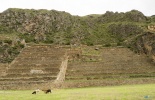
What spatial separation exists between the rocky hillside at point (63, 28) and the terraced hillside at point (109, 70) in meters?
18.0

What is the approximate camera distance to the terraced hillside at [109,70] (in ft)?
157

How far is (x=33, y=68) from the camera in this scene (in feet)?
167

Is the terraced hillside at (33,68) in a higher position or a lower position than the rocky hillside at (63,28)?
lower

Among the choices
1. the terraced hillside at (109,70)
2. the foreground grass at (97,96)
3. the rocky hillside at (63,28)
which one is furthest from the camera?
the rocky hillside at (63,28)

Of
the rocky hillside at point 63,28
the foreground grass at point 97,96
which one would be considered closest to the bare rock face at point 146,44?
the rocky hillside at point 63,28

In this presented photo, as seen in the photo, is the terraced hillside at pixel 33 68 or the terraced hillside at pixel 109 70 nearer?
the terraced hillside at pixel 33 68

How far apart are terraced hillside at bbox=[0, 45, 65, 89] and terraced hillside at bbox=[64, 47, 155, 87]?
8.12 ft

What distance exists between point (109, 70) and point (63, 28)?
35.7 metres

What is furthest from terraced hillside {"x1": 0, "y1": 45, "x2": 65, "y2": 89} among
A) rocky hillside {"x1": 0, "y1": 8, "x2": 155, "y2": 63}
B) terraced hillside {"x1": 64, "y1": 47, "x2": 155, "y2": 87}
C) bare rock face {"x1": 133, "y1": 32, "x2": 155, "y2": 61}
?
rocky hillside {"x1": 0, "y1": 8, "x2": 155, "y2": 63}

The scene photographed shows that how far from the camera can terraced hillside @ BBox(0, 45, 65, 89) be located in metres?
44.9

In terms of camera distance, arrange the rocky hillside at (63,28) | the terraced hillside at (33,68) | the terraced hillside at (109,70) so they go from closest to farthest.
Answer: the terraced hillside at (33,68)
the terraced hillside at (109,70)
the rocky hillside at (63,28)

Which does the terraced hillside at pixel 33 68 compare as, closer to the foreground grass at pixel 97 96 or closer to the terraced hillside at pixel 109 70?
the terraced hillside at pixel 109 70

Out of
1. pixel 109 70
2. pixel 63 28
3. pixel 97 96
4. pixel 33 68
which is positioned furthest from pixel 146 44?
pixel 97 96

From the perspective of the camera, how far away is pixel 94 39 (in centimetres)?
Answer: 8281
